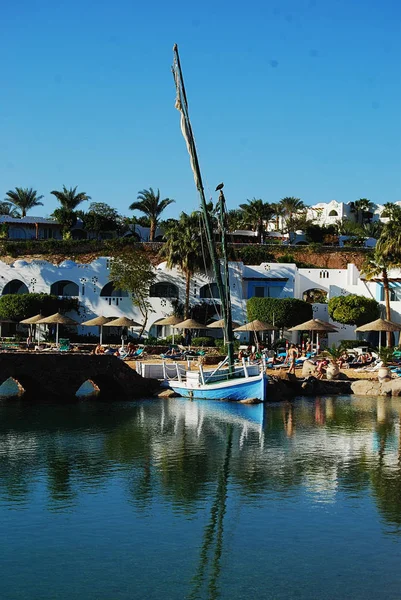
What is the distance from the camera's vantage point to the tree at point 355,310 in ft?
187

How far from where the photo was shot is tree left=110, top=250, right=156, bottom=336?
6094cm

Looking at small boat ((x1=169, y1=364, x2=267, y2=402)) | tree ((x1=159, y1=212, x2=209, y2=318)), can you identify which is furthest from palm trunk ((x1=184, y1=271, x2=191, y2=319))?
small boat ((x1=169, y1=364, x2=267, y2=402))

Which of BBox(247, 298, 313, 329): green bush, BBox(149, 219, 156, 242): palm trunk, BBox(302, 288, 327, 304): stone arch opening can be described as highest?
BBox(149, 219, 156, 242): palm trunk

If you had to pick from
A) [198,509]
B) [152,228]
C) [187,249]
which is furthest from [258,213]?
[198,509]

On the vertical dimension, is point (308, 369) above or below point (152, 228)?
below

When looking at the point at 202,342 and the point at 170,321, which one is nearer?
the point at 202,342

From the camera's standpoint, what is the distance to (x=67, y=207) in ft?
315

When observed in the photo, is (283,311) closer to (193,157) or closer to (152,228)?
(193,157)

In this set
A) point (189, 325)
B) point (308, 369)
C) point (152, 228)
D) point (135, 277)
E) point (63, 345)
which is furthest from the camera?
point (152, 228)

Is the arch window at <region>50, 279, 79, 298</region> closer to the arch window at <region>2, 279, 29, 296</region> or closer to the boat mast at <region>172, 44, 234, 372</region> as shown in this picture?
the arch window at <region>2, 279, 29, 296</region>

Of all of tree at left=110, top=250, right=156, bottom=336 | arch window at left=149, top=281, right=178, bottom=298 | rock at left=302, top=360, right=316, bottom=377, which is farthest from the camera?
arch window at left=149, top=281, right=178, bottom=298

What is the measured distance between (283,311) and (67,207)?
45219 millimetres

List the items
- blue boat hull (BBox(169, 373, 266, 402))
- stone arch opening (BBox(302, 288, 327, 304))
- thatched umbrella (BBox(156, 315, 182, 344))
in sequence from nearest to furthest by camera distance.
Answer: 1. blue boat hull (BBox(169, 373, 266, 402))
2. thatched umbrella (BBox(156, 315, 182, 344))
3. stone arch opening (BBox(302, 288, 327, 304))

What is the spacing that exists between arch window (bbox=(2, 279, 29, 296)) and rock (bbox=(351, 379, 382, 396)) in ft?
106
